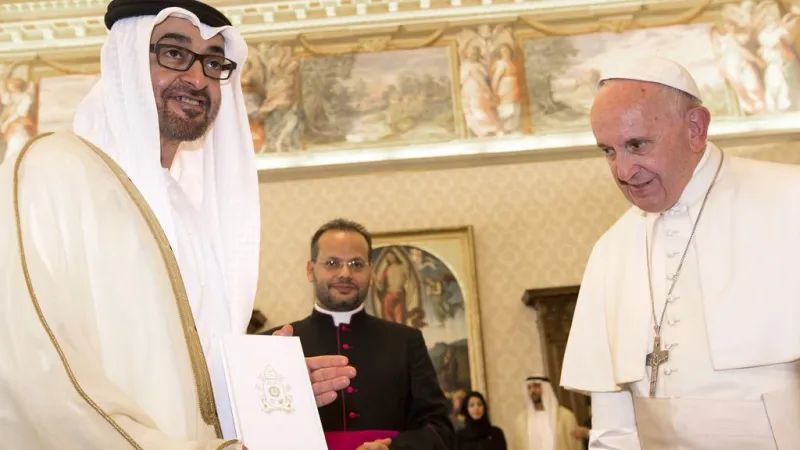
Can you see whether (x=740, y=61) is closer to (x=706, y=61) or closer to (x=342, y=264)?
(x=706, y=61)

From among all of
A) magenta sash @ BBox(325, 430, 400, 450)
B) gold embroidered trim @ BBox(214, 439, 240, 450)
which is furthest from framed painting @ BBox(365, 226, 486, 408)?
gold embroidered trim @ BBox(214, 439, 240, 450)

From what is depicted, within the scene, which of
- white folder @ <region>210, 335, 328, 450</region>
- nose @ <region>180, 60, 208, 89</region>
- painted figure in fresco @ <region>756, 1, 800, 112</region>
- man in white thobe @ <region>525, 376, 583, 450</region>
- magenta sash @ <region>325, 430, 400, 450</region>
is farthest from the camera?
painted figure in fresco @ <region>756, 1, 800, 112</region>

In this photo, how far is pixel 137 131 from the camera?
2.41 meters

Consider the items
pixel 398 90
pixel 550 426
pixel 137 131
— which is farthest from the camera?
pixel 398 90

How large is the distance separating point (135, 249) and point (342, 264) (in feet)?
7.28

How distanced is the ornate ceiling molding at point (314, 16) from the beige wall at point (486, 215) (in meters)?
1.81

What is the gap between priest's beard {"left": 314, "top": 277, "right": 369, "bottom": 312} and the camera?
13.7 ft

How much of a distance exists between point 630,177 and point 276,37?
25.1 feet

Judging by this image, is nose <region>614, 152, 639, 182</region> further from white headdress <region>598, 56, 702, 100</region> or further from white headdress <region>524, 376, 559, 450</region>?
white headdress <region>524, 376, 559, 450</region>

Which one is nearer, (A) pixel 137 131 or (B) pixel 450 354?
(A) pixel 137 131

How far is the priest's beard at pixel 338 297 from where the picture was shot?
4.18 m

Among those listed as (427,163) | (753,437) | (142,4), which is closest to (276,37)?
(427,163)

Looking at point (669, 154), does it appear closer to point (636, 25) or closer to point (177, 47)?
point (177, 47)

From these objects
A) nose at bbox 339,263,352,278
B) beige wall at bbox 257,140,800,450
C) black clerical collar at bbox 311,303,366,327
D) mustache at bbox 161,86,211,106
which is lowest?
black clerical collar at bbox 311,303,366,327
